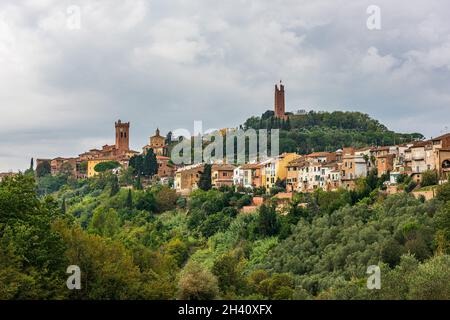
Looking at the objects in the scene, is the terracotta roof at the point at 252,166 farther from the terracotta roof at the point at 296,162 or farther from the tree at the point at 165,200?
the tree at the point at 165,200

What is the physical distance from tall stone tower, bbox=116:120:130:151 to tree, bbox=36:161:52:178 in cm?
1099

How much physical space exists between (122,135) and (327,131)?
30527 millimetres

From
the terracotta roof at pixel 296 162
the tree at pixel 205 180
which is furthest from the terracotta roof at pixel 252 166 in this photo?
the tree at pixel 205 180

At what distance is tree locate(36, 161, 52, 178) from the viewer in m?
106

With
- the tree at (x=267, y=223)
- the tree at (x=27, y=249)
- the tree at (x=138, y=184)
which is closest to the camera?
the tree at (x=27, y=249)

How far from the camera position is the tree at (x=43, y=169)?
346ft

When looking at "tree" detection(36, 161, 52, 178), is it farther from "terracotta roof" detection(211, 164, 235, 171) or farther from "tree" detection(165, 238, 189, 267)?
"tree" detection(165, 238, 189, 267)

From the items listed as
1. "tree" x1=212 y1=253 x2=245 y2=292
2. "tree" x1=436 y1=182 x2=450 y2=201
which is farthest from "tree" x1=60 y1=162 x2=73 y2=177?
"tree" x1=212 y1=253 x2=245 y2=292

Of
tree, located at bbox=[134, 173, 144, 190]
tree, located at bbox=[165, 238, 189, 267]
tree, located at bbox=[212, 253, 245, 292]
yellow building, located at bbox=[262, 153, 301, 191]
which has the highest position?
yellow building, located at bbox=[262, 153, 301, 191]

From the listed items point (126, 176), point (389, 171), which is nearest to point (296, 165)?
point (389, 171)

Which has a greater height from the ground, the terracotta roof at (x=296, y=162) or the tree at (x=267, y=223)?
the terracotta roof at (x=296, y=162)

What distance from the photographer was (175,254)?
51.5m

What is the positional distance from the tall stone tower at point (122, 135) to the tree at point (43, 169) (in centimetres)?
1099

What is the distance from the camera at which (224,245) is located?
54.4 m
